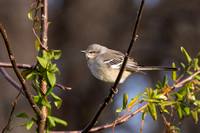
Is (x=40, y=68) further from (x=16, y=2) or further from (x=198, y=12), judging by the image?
(x=198, y=12)

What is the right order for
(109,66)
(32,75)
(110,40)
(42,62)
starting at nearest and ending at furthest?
(42,62) → (32,75) → (109,66) → (110,40)

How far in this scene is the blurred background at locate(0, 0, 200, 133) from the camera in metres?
6.38

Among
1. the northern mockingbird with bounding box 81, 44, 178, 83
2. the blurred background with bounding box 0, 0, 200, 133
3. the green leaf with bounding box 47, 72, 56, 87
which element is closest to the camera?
the green leaf with bounding box 47, 72, 56, 87

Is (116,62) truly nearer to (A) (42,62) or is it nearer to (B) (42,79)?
(B) (42,79)

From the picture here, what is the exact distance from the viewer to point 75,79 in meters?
6.91

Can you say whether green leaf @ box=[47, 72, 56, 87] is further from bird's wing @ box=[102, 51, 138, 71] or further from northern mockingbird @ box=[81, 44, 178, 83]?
bird's wing @ box=[102, 51, 138, 71]

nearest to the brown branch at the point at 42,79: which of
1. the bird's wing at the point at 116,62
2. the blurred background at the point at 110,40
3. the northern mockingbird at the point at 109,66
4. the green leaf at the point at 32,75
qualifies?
the green leaf at the point at 32,75

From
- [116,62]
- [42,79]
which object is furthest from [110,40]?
[42,79]

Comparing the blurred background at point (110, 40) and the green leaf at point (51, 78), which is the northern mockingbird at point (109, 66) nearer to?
the green leaf at point (51, 78)

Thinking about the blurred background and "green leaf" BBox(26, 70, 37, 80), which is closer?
"green leaf" BBox(26, 70, 37, 80)

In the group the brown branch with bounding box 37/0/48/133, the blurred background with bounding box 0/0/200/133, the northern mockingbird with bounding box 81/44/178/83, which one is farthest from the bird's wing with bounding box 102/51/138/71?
the blurred background with bounding box 0/0/200/133

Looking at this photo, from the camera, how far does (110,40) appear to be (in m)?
6.86

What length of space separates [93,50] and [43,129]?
6.89ft

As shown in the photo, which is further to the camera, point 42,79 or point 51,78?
point 42,79
